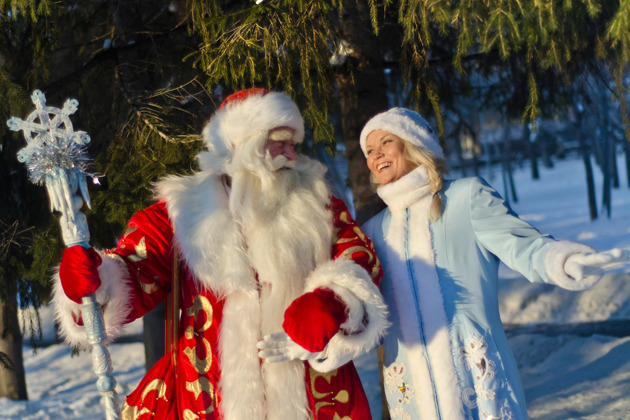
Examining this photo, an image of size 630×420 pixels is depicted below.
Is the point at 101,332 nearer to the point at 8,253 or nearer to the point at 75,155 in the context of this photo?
the point at 75,155

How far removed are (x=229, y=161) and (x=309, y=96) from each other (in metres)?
1.27

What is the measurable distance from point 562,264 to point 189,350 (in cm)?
153

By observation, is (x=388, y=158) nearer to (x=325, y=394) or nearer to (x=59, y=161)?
(x=325, y=394)

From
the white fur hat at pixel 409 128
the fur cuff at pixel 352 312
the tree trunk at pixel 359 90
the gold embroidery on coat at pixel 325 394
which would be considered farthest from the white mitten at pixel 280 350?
the tree trunk at pixel 359 90

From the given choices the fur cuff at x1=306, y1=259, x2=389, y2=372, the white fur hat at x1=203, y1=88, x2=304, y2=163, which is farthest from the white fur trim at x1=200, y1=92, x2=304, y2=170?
the fur cuff at x1=306, y1=259, x2=389, y2=372

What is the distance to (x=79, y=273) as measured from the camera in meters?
2.50

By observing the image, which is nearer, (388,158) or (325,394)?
(325,394)

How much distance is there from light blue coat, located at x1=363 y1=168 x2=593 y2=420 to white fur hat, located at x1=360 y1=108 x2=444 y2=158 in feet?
0.57

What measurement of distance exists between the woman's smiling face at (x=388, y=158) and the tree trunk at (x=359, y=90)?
63.2 inches

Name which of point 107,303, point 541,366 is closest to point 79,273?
point 107,303

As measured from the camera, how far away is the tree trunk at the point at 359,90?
505 centimetres

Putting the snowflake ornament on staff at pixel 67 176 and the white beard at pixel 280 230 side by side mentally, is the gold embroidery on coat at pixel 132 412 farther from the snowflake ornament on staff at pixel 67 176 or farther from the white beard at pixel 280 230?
the white beard at pixel 280 230

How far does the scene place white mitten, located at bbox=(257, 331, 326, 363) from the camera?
2660mm

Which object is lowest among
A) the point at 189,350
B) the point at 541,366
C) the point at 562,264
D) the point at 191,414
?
the point at 541,366
